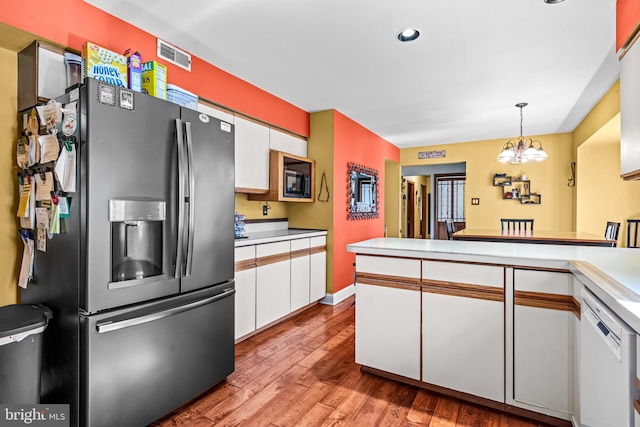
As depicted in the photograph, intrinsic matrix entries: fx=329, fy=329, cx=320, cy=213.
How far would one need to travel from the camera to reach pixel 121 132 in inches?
66.4

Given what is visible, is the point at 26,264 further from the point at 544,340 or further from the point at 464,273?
the point at 544,340

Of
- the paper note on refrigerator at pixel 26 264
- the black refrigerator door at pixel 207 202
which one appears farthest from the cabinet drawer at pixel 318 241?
the paper note on refrigerator at pixel 26 264

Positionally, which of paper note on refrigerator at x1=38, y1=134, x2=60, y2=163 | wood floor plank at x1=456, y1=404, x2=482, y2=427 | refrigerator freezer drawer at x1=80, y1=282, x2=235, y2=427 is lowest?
wood floor plank at x1=456, y1=404, x2=482, y2=427

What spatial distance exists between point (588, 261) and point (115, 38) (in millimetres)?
3247

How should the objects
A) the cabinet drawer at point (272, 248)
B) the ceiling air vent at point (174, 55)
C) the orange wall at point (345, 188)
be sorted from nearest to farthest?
the ceiling air vent at point (174, 55) → the cabinet drawer at point (272, 248) → the orange wall at point (345, 188)

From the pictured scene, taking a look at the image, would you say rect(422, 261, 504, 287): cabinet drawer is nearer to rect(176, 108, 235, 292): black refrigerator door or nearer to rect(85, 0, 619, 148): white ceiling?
rect(176, 108, 235, 292): black refrigerator door

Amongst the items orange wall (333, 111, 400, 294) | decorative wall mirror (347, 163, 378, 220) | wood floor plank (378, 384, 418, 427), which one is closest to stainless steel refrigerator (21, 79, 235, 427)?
wood floor plank (378, 384, 418, 427)

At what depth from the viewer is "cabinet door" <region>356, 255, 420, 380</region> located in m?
2.21

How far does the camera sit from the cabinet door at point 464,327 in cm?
195

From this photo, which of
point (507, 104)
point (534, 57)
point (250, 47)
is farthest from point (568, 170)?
point (250, 47)

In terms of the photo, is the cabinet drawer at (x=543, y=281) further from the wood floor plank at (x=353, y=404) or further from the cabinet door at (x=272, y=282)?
the cabinet door at (x=272, y=282)

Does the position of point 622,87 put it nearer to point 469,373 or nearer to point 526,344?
point 526,344

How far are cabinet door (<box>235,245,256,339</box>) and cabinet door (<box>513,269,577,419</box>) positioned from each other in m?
2.09

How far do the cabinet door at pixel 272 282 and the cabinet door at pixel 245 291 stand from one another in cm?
7
